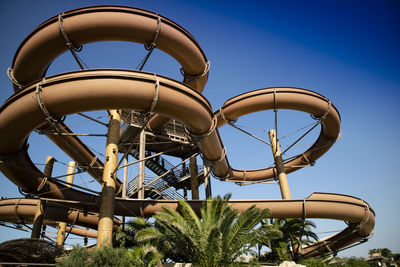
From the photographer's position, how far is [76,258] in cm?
720

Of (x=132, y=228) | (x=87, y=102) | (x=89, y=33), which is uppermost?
(x=89, y=33)

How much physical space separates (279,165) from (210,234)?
→ 27.9ft

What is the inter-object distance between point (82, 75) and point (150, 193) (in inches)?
441

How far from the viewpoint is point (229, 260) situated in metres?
9.45

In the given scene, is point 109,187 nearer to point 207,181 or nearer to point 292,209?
point 292,209

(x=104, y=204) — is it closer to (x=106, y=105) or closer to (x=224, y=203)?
(x=106, y=105)

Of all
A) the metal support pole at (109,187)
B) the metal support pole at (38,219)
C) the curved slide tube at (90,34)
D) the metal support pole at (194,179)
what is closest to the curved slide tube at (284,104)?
the metal support pole at (194,179)

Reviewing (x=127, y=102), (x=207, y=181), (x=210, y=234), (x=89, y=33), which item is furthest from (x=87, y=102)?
(x=207, y=181)

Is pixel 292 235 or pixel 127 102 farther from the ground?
pixel 127 102

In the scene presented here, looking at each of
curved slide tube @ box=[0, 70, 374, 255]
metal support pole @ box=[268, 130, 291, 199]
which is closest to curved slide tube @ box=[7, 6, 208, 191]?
curved slide tube @ box=[0, 70, 374, 255]

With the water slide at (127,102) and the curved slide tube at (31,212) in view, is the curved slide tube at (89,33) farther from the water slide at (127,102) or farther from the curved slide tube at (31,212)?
the curved slide tube at (31,212)

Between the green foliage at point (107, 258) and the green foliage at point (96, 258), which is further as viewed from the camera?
the green foliage at point (107, 258)

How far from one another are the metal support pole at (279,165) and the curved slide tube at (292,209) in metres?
2.20

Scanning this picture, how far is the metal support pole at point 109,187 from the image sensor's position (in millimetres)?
8914
